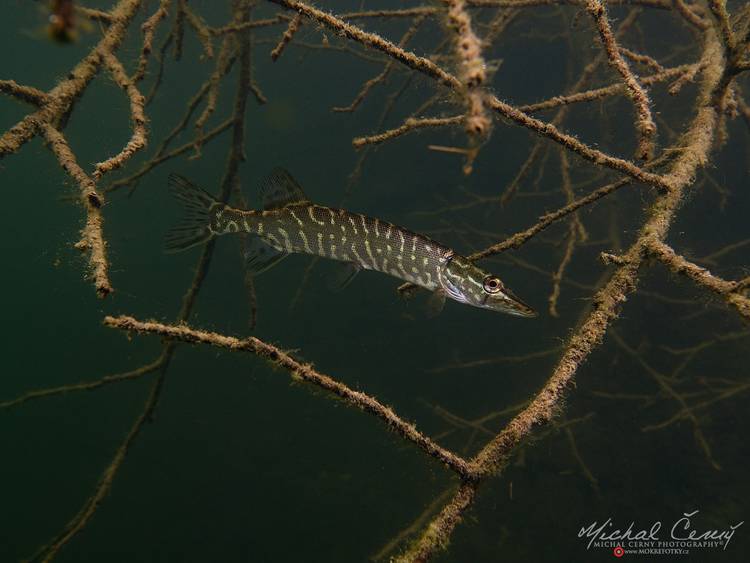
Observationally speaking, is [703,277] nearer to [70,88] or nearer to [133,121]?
[133,121]

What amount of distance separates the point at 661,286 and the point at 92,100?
147 ft

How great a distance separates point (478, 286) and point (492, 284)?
10 cm

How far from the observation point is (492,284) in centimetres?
361

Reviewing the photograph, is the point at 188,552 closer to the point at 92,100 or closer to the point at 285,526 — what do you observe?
the point at 285,526

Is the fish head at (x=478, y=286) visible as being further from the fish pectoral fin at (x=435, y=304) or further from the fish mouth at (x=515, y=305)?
the fish pectoral fin at (x=435, y=304)

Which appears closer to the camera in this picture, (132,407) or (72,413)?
(132,407)

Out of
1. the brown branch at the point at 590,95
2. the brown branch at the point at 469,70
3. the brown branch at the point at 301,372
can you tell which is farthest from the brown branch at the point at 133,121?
the brown branch at the point at 590,95

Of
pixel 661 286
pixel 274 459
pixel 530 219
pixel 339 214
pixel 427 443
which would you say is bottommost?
pixel 274 459

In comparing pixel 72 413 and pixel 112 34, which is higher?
pixel 112 34

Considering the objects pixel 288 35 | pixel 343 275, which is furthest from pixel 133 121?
pixel 343 275

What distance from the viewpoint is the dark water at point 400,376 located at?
839 cm

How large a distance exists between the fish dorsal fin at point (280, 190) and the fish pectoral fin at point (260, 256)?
1.08 ft

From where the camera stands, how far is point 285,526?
12273 mm

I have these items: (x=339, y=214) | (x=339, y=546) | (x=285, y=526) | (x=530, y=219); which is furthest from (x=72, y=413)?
(x=339, y=214)
